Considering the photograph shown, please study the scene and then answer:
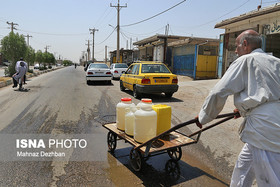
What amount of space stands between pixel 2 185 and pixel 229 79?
10.5ft

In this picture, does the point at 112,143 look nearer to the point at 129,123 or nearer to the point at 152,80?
the point at 129,123

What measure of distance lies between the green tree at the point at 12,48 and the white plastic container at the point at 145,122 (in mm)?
21695

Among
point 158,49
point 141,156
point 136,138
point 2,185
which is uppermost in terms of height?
point 158,49

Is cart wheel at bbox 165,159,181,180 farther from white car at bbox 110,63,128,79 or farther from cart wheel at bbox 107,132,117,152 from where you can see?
white car at bbox 110,63,128,79

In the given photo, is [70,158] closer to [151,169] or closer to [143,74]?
[151,169]

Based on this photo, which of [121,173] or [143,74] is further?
[143,74]

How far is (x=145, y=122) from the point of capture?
3295 mm

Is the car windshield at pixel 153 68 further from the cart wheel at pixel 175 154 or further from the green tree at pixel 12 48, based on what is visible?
the green tree at pixel 12 48

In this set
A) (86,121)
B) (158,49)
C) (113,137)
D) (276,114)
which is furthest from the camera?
(158,49)

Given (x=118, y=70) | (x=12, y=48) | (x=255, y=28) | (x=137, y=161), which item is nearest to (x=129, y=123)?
(x=137, y=161)

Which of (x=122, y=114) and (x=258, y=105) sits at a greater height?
(x=258, y=105)

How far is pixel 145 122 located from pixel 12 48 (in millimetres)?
22336

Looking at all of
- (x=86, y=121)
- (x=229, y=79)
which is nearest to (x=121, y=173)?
(x=229, y=79)

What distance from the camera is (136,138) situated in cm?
340
